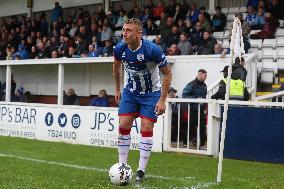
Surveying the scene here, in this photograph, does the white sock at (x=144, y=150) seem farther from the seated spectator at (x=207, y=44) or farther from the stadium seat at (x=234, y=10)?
the stadium seat at (x=234, y=10)

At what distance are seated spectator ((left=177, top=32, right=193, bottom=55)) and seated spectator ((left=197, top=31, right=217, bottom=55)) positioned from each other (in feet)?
1.19

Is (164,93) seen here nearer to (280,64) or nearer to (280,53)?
(280,64)

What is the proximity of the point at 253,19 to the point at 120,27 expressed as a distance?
647 cm

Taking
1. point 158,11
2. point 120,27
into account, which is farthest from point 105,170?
point 120,27

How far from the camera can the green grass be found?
6.69 m

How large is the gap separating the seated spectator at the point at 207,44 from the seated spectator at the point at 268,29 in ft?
4.20

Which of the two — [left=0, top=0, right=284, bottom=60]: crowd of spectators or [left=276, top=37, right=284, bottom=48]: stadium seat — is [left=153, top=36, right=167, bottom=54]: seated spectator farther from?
[left=276, top=37, right=284, bottom=48]: stadium seat

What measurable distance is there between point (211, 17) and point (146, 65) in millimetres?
11716

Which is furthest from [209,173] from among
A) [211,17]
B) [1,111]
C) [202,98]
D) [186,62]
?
[211,17]

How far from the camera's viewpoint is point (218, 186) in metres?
6.61

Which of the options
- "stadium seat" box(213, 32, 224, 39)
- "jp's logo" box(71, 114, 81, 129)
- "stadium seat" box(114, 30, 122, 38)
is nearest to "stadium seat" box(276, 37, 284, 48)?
"stadium seat" box(213, 32, 224, 39)

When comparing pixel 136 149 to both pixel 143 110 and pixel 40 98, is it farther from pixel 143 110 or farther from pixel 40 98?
pixel 40 98

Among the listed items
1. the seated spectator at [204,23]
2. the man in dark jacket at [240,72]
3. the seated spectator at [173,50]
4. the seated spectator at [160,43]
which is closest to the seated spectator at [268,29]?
the seated spectator at [204,23]

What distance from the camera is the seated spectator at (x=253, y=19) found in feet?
52.3
